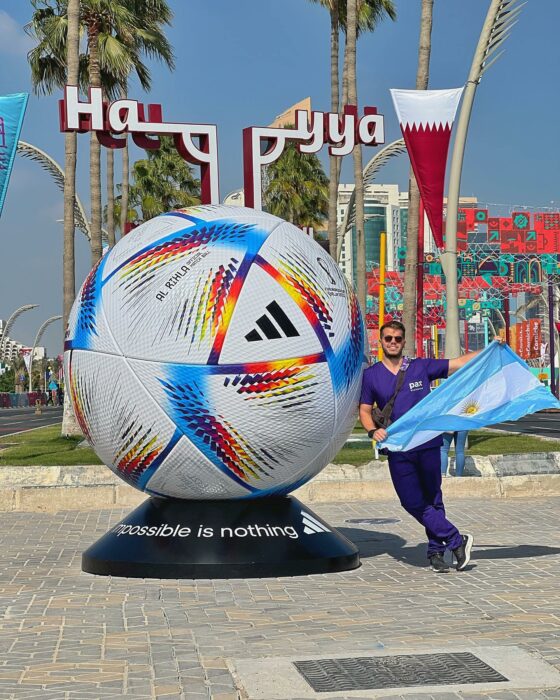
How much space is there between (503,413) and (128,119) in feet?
40.5

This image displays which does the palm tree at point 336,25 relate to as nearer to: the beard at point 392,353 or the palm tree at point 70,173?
the palm tree at point 70,173

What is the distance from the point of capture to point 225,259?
834 cm

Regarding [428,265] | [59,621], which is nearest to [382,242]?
[59,621]

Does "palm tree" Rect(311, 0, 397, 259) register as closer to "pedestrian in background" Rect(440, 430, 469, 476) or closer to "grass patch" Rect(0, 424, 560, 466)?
"grass patch" Rect(0, 424, 560, 466)

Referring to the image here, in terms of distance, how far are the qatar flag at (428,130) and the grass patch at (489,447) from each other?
154 inches

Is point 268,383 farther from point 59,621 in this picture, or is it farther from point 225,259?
point 59,621

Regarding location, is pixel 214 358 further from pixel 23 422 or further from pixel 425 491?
pixel 23 422

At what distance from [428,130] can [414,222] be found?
768 centimetres

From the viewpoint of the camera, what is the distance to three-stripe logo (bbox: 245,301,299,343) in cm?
816

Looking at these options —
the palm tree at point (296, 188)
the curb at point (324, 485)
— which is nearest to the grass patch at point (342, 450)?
the curb at point (324, 485)

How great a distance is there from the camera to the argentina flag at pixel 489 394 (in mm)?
8984

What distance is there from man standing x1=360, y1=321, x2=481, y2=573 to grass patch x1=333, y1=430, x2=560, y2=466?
711 centimetres

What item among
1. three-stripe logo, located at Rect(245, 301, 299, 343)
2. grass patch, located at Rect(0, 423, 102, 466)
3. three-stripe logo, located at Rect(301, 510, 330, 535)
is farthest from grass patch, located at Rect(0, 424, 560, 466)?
three-stripe logo, located at Rect(245, 301, 299, 343)

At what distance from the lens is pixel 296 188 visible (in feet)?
160
